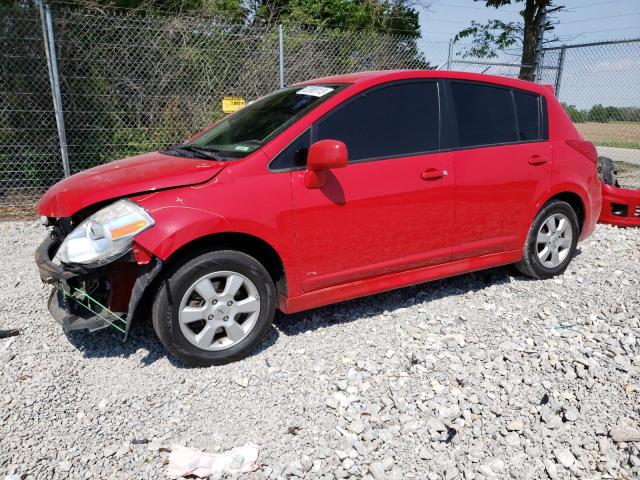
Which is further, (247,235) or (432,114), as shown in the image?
(432,114)

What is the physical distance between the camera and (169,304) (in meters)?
3.00

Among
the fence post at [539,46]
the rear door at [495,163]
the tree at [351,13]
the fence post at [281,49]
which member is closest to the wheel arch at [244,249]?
the rear door at [495,163]

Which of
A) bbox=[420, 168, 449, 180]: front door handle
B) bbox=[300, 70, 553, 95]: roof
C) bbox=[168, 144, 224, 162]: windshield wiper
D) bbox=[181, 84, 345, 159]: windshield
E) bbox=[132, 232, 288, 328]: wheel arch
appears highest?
bbox=[300, 70, 553, 95]: roof

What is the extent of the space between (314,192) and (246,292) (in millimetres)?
759

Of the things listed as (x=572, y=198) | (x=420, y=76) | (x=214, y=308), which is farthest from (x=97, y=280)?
(x=572, y=198)

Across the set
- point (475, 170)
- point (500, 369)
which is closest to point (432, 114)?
point (475, 170)

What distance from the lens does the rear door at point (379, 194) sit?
3350mm

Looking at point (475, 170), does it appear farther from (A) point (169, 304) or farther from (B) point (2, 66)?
(B) point (2, 66)

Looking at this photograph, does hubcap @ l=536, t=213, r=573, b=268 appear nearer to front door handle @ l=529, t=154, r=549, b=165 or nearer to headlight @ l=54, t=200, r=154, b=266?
front door handle @ l=529, t=154, r=549, b=165

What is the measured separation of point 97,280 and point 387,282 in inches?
75.5

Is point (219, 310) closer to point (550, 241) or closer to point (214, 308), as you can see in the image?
point (214, 308)

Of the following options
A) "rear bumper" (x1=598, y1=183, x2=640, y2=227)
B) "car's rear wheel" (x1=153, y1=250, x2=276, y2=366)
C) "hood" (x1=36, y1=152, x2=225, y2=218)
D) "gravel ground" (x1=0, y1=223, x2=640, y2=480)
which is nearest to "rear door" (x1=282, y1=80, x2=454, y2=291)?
"car's rear wheel" (x1=153, y1=250, x2=276, y2=366)

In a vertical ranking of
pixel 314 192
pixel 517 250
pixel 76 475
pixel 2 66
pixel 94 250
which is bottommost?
pixel 76 475

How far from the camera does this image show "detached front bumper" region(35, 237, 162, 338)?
2.92 m
